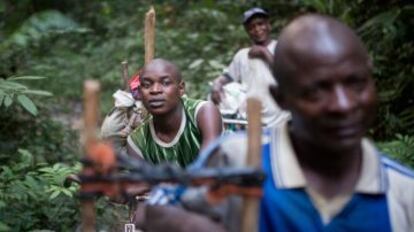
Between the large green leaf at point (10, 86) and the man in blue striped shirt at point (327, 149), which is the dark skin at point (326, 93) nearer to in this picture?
the man in blue striped shirt at point (327, 149)

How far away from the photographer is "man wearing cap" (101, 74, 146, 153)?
18.6 feet

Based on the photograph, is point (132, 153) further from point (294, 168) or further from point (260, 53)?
point (260, 53)

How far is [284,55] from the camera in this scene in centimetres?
195

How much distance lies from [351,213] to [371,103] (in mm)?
288

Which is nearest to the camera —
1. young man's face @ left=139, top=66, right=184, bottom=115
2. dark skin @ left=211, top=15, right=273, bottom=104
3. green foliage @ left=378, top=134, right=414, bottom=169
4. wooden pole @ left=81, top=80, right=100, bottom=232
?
wooden pole @ left=81, top=80, right=100, bottom=232

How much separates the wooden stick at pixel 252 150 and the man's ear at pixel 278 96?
10.9 inches

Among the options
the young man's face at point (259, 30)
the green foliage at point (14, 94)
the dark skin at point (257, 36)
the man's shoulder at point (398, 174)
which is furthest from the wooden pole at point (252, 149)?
the young man's face at point (259, 30)

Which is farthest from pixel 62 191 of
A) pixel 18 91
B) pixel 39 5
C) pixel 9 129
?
pixel 39 5

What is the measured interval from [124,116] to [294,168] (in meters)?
3.89

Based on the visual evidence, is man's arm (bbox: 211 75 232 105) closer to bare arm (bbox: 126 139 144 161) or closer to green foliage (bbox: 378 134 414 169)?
green foliage (bbox: 378 134 414 169)

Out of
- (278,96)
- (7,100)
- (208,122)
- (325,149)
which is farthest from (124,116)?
(325,149)

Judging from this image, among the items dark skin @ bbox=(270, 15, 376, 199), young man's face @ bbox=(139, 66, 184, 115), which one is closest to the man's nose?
dark skin @ bbox=(270, 15, 376, 199)

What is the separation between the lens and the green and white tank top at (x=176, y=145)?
489 centimetres

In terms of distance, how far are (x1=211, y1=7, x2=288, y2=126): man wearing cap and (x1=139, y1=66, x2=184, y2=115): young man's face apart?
2726 millimetres
